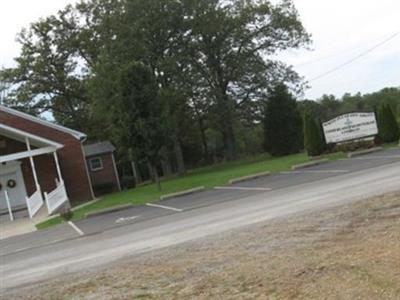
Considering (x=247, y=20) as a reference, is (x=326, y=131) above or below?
below

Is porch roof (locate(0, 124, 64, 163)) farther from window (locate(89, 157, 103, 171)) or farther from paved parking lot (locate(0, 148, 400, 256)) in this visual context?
paved parking lot (locate(0, 148, 400, 256))

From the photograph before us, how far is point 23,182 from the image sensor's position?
115ft

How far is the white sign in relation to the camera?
99.8ft

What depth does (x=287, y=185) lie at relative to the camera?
2059 centimetres

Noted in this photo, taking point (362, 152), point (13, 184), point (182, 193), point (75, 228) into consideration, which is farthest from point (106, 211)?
point (13, 184)

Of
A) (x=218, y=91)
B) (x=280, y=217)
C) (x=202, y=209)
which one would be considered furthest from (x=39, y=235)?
(x=218, y=91)

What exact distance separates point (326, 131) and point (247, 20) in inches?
780

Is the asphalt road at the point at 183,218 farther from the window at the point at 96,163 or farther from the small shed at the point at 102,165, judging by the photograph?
the window at the point at 96,163

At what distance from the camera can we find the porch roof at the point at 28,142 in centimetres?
3125

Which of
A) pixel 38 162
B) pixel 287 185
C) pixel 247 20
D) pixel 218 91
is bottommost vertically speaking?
pixel 287 185

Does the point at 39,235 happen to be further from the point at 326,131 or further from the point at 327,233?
the point at 326,131

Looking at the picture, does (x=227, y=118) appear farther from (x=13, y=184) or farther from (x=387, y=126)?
(x=387, y=126)

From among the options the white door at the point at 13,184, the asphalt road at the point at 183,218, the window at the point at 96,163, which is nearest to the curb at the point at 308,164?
the asphalt road at the point at 183,218

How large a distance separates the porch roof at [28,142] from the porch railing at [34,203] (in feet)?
7.45
